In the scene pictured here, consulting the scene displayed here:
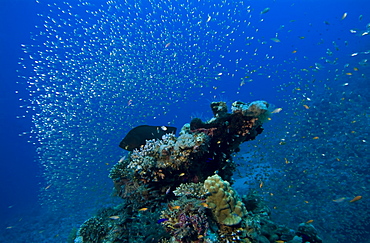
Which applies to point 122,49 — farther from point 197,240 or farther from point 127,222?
point 197,240

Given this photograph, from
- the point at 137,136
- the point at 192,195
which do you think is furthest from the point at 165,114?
the point at 192,195

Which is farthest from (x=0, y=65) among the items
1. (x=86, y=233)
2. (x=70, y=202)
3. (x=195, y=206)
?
(x=195, y=206)

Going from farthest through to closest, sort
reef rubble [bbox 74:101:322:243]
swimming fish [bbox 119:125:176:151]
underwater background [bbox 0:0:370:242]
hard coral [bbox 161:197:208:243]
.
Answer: underwater background [bbox 0:0:370:242], swimming fish [bbox 119:125:176:151], reef rubble [bbox 74:101:322:243], hard coral [bbox 161:197:208:243]

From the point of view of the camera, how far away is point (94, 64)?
15641mm

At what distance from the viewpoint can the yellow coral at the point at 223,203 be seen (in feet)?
14.0

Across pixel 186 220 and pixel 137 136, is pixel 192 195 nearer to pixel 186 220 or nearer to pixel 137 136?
pixel 186 220

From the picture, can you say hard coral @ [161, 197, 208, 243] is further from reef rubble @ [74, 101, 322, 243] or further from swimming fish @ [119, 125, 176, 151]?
swimming fish @ [119, 125, 176, 151]

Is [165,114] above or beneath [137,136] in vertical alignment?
above

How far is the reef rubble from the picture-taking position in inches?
166

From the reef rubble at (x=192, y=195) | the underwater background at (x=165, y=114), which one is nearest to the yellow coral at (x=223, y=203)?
the reef rubble at (x=192, y=195)

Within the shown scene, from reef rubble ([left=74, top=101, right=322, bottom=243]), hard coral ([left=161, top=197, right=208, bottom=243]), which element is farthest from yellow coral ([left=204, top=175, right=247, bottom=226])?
hard coral ([left=161, top=197, right=208, bottom=243])

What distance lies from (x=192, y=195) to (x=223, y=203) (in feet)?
2.43

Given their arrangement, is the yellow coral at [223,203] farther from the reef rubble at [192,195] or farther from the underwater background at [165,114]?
the underwater background at [165,114]

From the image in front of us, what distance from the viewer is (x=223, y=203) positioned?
14.3 ft
